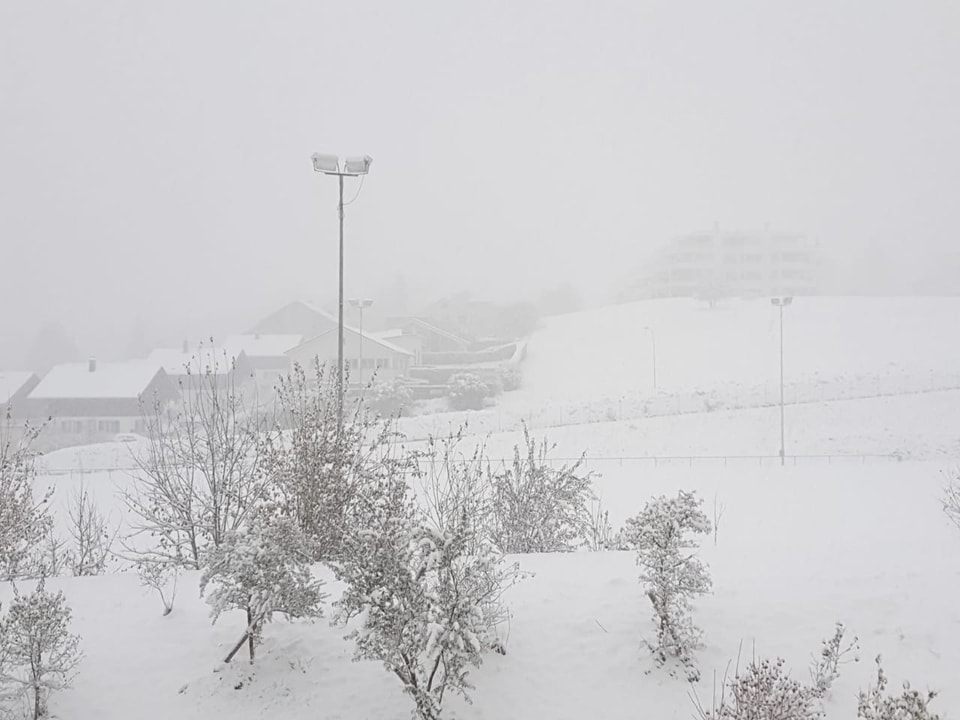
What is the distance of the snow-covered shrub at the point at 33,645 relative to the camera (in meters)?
5.11

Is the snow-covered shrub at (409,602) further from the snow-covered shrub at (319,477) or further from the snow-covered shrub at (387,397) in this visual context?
the snow-covered shrub at (387,397)

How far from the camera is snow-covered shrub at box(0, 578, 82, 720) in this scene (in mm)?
5105

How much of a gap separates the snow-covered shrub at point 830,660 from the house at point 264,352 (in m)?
42.9

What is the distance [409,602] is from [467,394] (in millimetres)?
34334

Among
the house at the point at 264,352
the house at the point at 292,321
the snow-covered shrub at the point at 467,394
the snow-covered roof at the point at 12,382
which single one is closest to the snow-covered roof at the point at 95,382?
the snow-covered roof at the point at 12,382

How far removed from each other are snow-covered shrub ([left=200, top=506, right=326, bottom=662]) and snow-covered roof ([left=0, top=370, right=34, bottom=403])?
4395cm

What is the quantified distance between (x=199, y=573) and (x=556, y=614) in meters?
4.88

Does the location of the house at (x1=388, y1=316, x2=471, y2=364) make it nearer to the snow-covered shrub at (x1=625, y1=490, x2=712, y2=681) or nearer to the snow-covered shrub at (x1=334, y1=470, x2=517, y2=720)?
the snow-covered shrub at (x1=625, y1=490, x2=712, y2=681)

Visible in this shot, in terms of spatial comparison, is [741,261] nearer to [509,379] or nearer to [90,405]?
[509,379]

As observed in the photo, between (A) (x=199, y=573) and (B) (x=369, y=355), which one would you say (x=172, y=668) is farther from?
(B) (x=369, y=355)

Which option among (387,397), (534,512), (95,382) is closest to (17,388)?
(95,382)

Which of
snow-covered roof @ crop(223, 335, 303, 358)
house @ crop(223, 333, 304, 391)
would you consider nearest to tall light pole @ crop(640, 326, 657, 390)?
house @ crop(223, 333, 304, 391)

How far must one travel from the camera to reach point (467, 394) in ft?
129

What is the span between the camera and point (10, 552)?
7.44 m
